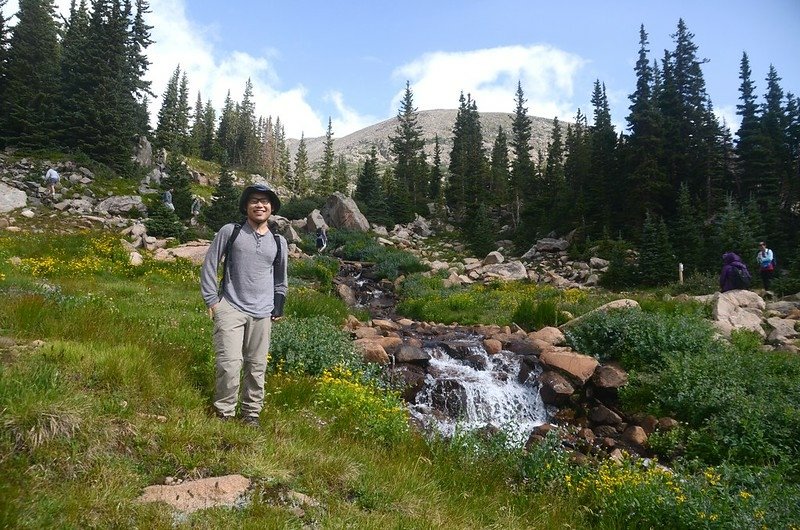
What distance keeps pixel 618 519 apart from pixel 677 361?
5.52 meters

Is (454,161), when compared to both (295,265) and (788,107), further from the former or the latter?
(295,265)

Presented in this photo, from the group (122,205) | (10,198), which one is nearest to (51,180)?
(10,198)

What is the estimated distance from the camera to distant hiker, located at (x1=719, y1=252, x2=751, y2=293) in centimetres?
1541

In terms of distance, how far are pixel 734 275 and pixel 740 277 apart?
18 cm

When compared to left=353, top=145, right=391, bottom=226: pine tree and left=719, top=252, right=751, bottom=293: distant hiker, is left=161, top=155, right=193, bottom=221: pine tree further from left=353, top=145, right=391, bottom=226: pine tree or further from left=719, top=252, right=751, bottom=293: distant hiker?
left=719, top=252, right=751, bottom=293: distant hiker

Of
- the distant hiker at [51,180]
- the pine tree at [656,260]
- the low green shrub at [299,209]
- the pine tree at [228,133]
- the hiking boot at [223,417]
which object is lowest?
the hiking boot at [223,417]

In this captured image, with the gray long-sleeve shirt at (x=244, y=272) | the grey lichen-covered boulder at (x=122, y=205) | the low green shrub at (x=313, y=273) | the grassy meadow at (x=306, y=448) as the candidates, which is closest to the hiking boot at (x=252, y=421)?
the grassy meadow at (x=306, y=448)

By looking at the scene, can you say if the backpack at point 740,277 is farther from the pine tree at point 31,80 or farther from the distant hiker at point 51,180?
the pine tree at point 31,80

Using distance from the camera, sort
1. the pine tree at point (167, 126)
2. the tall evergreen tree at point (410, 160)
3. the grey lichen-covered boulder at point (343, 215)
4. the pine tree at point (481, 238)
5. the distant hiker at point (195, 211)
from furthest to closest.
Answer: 1. the tall evergreen tree at point (410, 160)
2. the pine tree at point (167, 126)
3. the grey lichen-covered boulder at point (343, 215)
4. the pine tree at point (481, 238)
5. the distant hiker at point (195, 211)

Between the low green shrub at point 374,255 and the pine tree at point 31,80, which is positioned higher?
the pine tree at point 31,80

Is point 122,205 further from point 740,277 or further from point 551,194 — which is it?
point 551,194

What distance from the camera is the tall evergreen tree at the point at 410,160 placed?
58.7m

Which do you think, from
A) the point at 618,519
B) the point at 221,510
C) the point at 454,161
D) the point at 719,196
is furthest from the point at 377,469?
the point at 454,161

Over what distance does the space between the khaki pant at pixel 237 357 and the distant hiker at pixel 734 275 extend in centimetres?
1701
